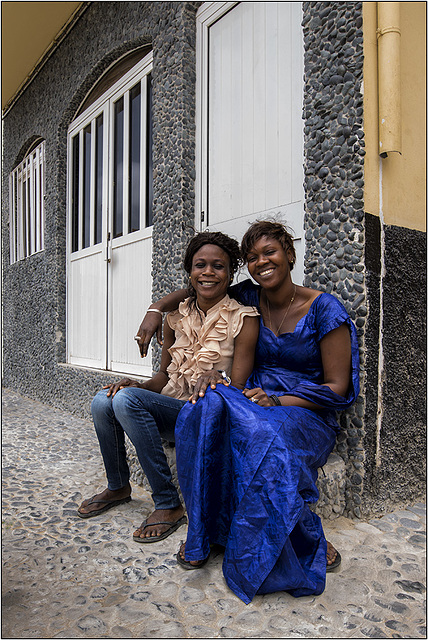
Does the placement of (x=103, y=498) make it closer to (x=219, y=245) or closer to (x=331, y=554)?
(x=331, y=554)

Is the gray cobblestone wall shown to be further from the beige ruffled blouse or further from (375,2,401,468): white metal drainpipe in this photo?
the beige ruffled blouse

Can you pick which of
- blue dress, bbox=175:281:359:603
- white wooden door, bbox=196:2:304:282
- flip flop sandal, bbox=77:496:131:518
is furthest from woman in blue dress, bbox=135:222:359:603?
flip flop sandal, bbox=77:496:131:518

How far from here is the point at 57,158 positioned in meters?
5.67

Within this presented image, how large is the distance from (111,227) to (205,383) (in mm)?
3118

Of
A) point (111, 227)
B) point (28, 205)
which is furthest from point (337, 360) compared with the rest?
point (28, 205)

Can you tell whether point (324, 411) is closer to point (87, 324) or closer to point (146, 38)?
point (146, 38)

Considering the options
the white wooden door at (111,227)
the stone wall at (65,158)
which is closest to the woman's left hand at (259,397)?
the stone wall at (65,158)

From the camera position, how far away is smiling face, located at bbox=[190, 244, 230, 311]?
2.34m

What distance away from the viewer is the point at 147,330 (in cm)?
250

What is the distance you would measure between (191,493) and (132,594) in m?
0.42

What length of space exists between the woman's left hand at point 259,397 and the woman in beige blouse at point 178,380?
206 mm

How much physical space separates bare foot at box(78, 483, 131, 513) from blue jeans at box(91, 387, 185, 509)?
0.28 meters

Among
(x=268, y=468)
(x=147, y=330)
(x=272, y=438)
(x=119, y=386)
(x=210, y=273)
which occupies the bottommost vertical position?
(x=268, y=468)

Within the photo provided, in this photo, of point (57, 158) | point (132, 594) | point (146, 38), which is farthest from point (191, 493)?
point (57, 158)
